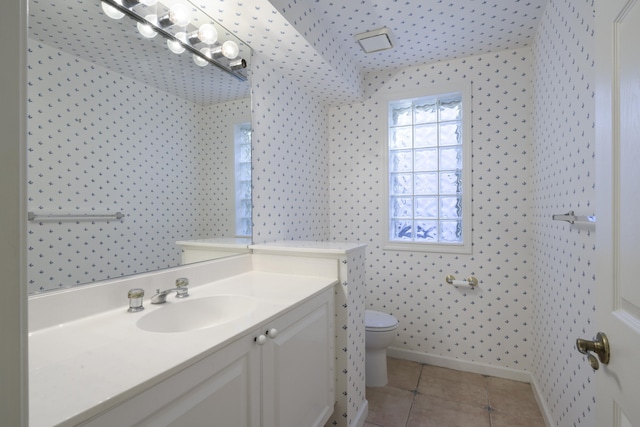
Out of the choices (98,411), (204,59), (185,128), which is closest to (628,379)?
(98,411)

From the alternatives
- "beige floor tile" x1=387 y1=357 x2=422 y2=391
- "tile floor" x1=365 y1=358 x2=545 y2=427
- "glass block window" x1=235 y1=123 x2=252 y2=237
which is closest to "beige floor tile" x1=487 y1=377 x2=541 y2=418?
"tile floor" x1=365 y1=358 x2=545 y2=427

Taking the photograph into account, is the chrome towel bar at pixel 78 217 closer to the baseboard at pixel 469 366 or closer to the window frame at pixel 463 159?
the window frame at pixel 463 159

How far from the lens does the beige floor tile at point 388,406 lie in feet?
6.30

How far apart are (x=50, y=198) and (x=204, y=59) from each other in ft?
3.30

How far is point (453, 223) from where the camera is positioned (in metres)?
2.61

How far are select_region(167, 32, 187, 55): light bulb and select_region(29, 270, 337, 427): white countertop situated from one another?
113 centimetres

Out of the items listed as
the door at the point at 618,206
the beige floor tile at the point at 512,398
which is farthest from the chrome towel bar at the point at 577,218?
the beige floor tile at the point at 512,398

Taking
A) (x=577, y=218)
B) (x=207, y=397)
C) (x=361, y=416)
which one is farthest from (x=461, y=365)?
(x=207, y=397)

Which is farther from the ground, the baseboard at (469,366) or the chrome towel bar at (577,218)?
the chrome towel bar at (577,218)

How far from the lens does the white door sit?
0.63 meters

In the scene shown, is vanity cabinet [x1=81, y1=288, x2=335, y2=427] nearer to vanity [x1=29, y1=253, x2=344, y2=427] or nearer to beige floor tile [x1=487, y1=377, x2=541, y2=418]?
vanity [x1=29, y1=253, x2=344, y2=427]

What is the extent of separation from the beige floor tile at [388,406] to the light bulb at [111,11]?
2.39 meters

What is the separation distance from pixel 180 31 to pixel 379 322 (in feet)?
6.99
